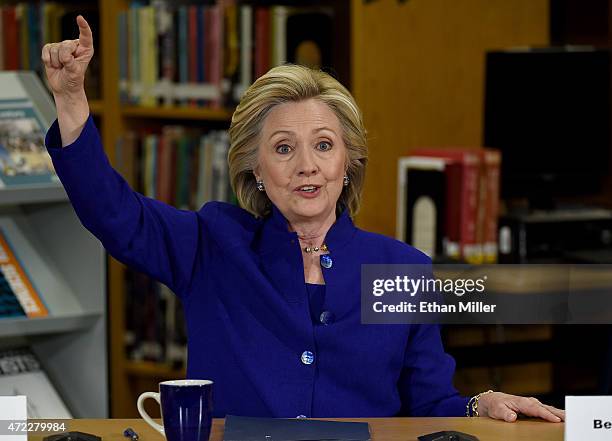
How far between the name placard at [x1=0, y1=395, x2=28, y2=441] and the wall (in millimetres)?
2175

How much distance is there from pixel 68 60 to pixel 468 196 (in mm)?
2079

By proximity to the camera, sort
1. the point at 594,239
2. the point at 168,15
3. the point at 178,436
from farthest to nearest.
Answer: the point at 168,15 < the point at 594,239 < the point at 178,436

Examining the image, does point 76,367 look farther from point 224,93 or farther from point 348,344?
point 224,93

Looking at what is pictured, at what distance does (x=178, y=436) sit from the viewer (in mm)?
1333

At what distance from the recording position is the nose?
1.77 m

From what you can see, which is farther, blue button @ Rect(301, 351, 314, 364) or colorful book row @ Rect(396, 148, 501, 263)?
colorful book row @ Rect(396, 148, 501, 263)

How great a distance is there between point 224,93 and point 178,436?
8.28ft

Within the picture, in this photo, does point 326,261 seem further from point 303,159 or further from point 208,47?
point 208,47

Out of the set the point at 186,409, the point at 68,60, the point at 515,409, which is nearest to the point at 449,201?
the point at 515,409

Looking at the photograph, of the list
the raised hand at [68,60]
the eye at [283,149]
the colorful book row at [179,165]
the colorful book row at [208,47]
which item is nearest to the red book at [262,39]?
the colorful book row at [208,47]

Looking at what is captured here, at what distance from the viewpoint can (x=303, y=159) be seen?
1775mm

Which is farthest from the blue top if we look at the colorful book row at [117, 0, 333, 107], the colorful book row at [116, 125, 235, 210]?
the colorful book row at [116, 125, 235, 210]

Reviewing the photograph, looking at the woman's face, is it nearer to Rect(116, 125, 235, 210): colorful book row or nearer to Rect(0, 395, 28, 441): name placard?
Rect(0, 395, 28, 441): name placard

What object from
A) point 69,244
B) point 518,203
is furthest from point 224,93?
point 69,244
